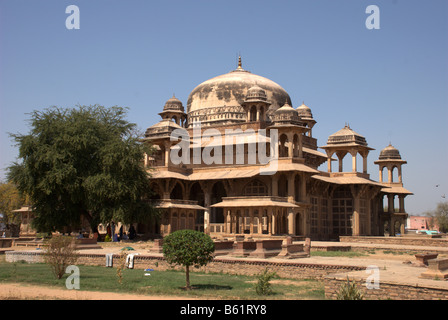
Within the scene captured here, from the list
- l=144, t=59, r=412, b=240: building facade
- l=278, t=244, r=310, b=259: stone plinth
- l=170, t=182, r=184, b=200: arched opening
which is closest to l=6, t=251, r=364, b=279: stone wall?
l=278, t=244, r=310, b=259: stone plinth

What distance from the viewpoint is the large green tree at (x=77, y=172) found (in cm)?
3098

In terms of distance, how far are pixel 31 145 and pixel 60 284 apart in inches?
746

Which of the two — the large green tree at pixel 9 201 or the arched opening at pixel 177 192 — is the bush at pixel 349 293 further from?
the large green tree at pixel 9 201

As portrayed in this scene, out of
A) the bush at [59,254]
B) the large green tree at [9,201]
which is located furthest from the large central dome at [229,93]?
the bush at [59,254]

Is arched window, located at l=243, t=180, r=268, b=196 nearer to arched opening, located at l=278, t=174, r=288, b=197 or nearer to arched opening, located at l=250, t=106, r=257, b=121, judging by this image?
arched opening, located at l=278, t=174, r=288, b=197

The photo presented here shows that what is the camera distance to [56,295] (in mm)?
12438

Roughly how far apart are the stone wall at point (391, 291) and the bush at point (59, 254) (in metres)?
7.81

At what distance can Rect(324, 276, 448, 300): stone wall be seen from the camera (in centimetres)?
1155

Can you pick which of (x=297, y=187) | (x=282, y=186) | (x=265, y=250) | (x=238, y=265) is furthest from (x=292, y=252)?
(x=282, y=186)

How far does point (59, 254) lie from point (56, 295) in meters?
3.67

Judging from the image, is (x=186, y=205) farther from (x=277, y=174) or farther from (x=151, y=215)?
(x=277, y=174)

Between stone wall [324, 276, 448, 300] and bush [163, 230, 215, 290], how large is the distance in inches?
141

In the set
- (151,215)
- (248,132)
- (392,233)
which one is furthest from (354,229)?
(151,215)

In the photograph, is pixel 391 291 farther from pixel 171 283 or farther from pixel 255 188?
pixel 255 188
